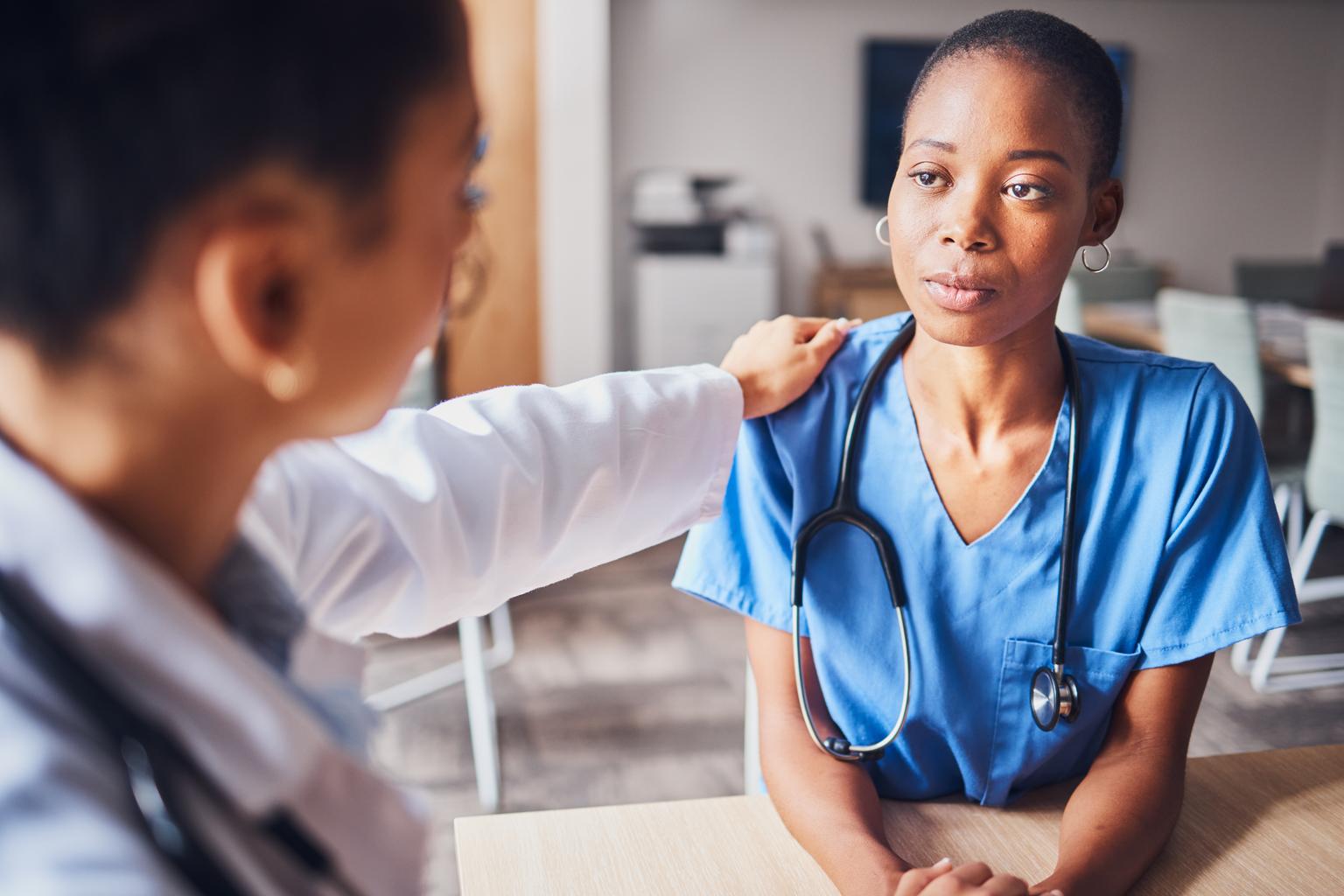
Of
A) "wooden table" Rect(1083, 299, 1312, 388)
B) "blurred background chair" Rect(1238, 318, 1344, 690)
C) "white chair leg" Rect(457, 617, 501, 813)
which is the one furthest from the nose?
"wooden table" Rect(1083, 299, 1312, 388)

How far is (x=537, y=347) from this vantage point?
4.45 metres

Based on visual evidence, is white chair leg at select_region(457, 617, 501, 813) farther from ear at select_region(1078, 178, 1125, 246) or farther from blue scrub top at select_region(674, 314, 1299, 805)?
ear at select_region(1078, 178, 1125, 246)

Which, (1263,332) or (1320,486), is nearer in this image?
Answer: (1320,486)

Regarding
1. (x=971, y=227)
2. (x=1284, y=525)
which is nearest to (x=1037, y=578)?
(x=971, y=227)

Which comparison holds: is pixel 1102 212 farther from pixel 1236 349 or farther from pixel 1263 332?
pixel 1263 332

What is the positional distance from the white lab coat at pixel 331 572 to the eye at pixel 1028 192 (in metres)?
0.29

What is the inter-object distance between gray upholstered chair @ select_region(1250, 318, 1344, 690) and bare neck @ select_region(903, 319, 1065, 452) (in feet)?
6.21

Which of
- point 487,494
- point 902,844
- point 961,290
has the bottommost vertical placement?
point 902,844

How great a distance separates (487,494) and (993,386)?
0.49m

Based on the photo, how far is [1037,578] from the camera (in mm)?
975

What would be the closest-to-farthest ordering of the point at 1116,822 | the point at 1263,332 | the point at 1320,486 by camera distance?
the point at 1116,822 → the point at 1320,486 → the point at 1263,332

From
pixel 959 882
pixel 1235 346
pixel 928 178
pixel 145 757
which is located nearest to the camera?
pixel 145 757

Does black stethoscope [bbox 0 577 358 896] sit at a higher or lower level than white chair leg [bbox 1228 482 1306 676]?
higher

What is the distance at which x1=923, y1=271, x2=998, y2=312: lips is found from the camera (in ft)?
3.06
